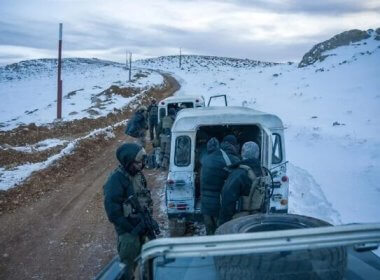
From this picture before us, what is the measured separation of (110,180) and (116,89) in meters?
32.5

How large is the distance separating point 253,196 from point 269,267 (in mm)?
2685

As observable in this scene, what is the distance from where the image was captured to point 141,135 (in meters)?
14.4

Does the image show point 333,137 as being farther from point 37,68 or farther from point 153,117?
point 37,68

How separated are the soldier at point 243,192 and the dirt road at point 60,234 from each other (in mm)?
2672

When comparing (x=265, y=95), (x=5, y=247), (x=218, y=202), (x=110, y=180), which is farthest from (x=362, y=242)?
(x=265, y=95)

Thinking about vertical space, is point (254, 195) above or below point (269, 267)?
below

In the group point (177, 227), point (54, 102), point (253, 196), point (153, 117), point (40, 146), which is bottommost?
point (177, 227)

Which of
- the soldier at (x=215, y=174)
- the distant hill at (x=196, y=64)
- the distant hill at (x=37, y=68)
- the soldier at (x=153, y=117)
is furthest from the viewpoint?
the distant hill at (x=196, y=64)

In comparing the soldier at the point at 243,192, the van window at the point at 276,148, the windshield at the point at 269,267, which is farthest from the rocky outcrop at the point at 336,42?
the windshield at the point at 269,267

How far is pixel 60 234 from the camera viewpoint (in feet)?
26.2

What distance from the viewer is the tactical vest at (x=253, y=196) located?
5.19 m

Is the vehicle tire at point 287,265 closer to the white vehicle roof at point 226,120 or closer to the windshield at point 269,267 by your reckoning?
the windshield at point 269,267

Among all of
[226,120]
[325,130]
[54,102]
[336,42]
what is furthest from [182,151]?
[336,42]

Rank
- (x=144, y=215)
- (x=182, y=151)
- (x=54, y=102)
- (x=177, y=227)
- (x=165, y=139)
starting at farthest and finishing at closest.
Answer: (x=54, y=102)
(x=165, y=139)
(x=177, y=227)
(x=182, y=151)
(x=144, y=215)
